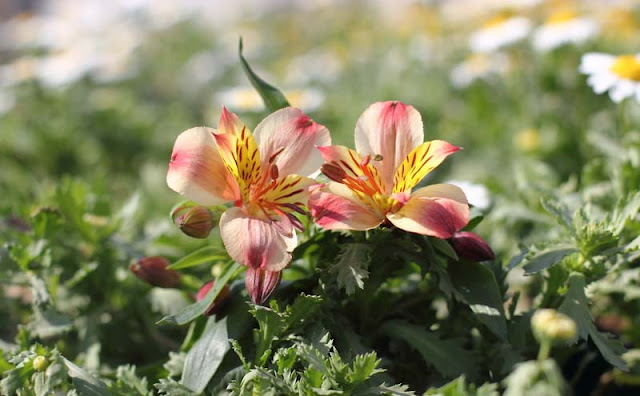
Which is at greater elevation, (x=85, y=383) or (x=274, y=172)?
(x=274, y=172)

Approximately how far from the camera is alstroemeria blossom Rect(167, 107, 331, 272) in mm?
1139

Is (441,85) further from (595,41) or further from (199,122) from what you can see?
(199,122)

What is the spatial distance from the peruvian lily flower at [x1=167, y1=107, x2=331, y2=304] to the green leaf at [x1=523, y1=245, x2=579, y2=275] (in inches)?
17.3

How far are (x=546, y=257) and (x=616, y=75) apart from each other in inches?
36.2

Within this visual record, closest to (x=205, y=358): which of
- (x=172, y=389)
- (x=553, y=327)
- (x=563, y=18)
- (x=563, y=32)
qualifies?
(x=172, y=389)

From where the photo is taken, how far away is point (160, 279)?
143cm

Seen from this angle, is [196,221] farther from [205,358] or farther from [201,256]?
[205,358]

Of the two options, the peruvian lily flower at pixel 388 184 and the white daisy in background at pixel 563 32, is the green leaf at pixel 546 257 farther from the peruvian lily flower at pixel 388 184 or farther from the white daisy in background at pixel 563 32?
the white daisy in background at pixel 563 32

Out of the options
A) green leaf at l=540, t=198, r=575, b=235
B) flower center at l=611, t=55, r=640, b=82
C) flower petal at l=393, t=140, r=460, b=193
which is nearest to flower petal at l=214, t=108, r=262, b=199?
flower petal at l=393, t=140, r=460, b=193

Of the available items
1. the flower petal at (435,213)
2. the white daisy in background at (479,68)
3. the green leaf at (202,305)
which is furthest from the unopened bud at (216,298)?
the white daisy in background at (479,68)

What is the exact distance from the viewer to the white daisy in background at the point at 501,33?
9.59 ft

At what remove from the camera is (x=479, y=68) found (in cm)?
342

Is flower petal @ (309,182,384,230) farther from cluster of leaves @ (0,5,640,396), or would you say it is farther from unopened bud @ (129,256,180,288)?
unopened bud @ (129,256,180,288)

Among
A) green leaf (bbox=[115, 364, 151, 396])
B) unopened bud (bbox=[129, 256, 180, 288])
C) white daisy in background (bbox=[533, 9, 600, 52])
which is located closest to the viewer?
green leaf (bbox=[115, 364, 151, 396])
